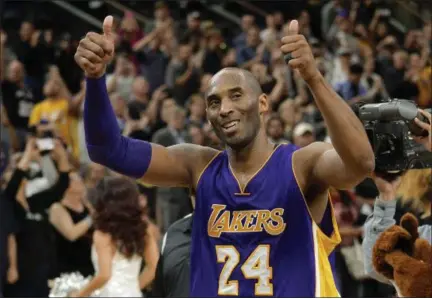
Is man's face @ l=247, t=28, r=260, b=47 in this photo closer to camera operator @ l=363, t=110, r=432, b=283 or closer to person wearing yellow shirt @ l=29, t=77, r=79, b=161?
person wearing yellow shirt @ l=29, t=77, r=79, b=161

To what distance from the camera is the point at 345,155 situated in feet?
10.3

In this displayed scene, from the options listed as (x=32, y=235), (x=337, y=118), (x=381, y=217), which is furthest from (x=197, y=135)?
(x=337, y=118)

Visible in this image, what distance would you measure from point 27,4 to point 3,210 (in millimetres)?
7057

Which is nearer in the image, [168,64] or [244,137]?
[244,137]

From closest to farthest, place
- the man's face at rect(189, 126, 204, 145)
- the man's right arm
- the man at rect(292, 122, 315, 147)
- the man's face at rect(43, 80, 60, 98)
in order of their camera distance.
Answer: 1. the man's right arm
2. the man at rect(292, 122, 315, 147)
3. the man's face at rect(189, 126, 204, 145)
4. the man's face at rect(43, 80, 60, 98)

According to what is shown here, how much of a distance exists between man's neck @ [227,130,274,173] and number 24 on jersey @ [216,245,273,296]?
35 centimetres

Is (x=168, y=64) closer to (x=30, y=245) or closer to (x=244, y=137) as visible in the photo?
(x=30, y=245)

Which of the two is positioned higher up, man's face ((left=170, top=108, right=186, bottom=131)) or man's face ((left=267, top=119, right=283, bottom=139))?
man's face ((left=170, top=108, right=186, bottom=131))

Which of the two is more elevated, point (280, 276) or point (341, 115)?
point (341, 115)

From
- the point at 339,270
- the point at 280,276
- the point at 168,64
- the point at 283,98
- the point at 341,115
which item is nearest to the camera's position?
the point at 341,115

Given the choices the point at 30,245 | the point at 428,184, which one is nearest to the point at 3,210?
the point at 30,245

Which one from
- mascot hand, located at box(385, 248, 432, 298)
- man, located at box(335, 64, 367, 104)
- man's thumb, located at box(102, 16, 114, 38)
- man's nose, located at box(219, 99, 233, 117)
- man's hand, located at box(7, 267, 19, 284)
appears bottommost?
mascot hand, located at box(385, 248, 432, 298)

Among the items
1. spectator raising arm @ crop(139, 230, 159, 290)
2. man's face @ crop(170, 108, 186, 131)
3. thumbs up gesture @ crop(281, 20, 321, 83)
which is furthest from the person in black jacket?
thumbs up gesture @ crop(281, 20, 321, 83)

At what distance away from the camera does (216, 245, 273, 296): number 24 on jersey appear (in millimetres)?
3453
